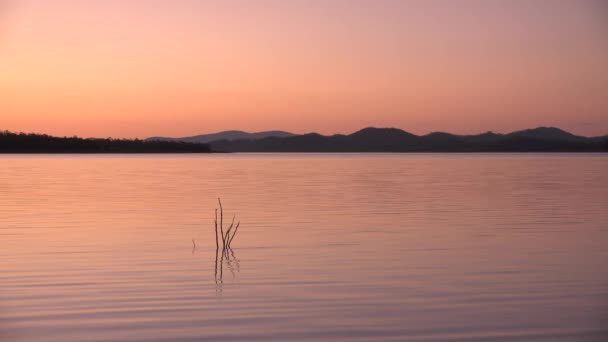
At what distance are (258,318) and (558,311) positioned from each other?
3974mm

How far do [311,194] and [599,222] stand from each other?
14.3 meters

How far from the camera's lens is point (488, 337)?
9.04 metres

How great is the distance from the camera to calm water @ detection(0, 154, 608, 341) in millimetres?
9484

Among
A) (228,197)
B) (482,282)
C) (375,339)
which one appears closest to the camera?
(375,339)

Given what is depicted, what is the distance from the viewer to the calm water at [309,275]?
31.1ft

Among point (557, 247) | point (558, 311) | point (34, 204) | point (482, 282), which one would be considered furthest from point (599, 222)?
point (34, 204)

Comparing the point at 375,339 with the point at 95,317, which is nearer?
the point at 375,339

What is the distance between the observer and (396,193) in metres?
34.7

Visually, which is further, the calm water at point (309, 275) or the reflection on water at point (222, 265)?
the reflection on water at point (222, 265)

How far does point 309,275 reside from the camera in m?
13.1

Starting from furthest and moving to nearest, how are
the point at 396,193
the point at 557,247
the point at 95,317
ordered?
the point at 396,193 < the point at 557,247 < the point at 95,317

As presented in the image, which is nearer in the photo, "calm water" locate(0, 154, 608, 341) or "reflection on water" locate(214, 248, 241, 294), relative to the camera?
"calm water" locate(0, 154, 608, 341)

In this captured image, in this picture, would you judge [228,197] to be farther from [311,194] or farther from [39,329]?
[39,329]

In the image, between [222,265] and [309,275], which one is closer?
[309,275]
